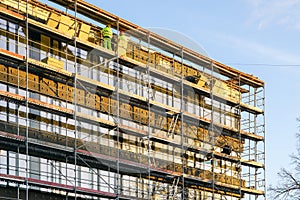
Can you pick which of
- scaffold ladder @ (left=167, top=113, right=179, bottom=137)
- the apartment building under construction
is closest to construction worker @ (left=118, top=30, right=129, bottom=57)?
the apartment building under construction

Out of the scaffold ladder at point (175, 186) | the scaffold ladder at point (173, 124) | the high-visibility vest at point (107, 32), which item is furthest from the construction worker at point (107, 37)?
the scaffold ladder at point (175, 186)

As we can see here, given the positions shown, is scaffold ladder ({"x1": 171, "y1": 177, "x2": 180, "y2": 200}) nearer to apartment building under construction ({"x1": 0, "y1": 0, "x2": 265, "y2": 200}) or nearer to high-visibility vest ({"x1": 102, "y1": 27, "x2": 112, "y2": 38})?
apartment building under construction ({"x1": 0, "y1": 0, "x2": 265, "y2": 200})

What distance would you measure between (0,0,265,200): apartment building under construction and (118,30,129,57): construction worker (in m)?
0.09

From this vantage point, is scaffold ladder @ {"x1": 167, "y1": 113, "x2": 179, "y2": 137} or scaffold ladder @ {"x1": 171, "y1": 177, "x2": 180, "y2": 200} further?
scaffold ladder @ {"x1": 167, "y1": 113, "x2": 179, "y2": 137}

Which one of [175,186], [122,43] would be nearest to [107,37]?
[122,43]

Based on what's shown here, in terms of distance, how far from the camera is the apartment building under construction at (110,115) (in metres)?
27.2

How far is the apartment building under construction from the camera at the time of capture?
1071 inches

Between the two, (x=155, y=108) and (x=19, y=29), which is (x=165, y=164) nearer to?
(x=155, y=108)

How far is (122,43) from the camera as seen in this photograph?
107 ft

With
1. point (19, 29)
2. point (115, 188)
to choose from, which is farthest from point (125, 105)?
point (19, 29)

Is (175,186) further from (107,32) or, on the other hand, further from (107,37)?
(107,32)

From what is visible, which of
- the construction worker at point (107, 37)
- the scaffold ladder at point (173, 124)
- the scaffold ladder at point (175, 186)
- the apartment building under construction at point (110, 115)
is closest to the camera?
the apartment building under construction at point (110, 115)

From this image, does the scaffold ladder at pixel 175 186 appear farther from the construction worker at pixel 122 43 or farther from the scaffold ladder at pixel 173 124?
the construction worker at pixel 122 43

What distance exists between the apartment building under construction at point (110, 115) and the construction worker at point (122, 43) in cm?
9
